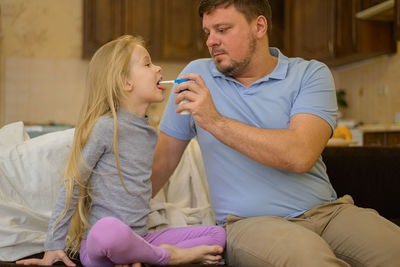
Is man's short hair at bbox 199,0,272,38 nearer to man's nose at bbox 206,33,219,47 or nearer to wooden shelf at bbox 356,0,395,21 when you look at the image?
man's nose at bbox 206,33,219,47

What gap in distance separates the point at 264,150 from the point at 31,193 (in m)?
0.76

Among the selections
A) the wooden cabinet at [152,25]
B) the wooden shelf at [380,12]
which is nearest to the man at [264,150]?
the wooden shelf at [380,12]

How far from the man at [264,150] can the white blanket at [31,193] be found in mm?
144

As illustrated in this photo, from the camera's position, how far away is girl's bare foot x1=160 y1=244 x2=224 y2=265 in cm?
131

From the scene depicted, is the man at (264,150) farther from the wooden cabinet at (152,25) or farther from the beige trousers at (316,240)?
the wooden cabinet at (152,25)

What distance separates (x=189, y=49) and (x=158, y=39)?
0.34 metres

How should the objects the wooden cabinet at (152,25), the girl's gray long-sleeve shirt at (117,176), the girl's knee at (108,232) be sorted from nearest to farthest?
the girl's knee at (108,232) < the girl's gray long-sleeve shirt at (117,176) < the wooden cabinet at (152,25)

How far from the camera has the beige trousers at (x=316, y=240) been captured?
1250mm

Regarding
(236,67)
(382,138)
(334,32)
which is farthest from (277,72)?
(334,32)

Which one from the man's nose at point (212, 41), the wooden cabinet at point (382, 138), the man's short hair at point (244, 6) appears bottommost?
the wooden cabinet at point (382, 138)

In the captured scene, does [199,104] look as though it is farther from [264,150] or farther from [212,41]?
[212,41]

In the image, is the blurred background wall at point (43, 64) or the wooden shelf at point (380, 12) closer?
the wooden shelf at point (380, 12)

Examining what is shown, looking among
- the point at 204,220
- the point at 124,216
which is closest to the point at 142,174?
the point at 124,216

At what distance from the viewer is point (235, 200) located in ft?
5.11
